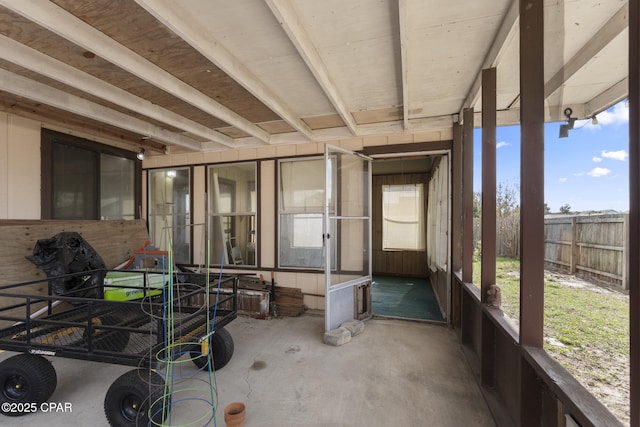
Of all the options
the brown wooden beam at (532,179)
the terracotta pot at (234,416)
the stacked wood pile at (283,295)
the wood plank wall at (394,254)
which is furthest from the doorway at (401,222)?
the brown wooden beam at (532,179)

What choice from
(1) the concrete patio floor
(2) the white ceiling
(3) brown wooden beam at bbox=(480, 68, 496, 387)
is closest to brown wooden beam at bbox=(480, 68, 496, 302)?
(3) brown wooden beam at bbox=(480, 68, 496, 387)

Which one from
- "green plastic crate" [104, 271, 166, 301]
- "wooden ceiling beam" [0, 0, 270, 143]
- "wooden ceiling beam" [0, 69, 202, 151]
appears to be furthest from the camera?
"green plastic crate" [104, 271, 166, 301]

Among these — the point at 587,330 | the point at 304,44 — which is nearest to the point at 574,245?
the point at 587,330

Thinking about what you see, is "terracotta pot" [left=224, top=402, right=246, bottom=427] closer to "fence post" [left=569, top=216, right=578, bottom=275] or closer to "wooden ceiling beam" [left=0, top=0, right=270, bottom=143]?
"fence post" [left=569, top=216, right=578, bottom=275]

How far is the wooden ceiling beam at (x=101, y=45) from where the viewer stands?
1707 mm

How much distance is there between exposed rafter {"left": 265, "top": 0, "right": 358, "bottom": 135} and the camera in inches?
69.8

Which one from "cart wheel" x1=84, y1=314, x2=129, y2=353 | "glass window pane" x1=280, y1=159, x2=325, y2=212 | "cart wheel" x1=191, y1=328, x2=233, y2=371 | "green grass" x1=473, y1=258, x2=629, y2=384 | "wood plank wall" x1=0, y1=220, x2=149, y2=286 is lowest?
"cart wheel" x1=191, y1=328, x2=233, y2=371

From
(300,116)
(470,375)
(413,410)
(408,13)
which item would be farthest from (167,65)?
(470,375)

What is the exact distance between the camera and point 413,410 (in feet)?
7.21

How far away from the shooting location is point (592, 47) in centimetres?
224

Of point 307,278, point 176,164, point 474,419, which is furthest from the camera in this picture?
point 176,164

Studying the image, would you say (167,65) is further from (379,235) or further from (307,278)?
(379,235)

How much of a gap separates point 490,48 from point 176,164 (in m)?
5.03

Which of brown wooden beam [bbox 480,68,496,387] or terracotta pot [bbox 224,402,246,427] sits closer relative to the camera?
terracotta pot [bbox 224,402,246,427]
